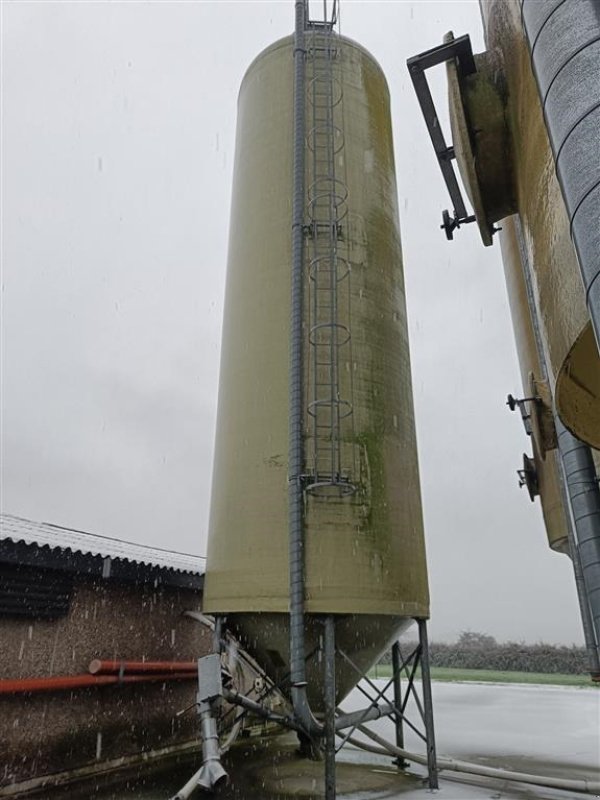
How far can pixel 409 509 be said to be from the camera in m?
7.84

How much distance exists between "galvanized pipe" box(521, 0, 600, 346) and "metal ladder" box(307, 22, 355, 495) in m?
4.97

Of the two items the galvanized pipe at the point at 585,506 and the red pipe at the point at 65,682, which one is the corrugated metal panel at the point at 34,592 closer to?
the red pipe at the point at 65,682

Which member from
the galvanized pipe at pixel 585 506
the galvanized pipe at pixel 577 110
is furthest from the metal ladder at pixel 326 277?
the galvanized pipe at pixel 577 110

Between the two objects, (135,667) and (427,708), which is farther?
(135,667)

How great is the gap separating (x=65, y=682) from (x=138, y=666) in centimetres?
130

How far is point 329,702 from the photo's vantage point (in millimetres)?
6566

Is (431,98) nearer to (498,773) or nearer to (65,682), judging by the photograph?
(65,682)

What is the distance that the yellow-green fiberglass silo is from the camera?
22.9 feet

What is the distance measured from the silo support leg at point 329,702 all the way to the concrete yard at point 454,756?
41.2 inches

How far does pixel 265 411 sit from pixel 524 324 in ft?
14.3

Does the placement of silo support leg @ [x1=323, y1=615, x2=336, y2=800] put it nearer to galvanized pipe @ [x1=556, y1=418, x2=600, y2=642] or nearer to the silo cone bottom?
the silo cone bottom

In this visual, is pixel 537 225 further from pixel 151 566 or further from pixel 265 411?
pixel 151 566

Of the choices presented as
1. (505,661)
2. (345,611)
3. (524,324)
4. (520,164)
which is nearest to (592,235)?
(520,164)

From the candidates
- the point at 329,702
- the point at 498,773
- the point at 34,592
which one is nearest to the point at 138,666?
the point at 34,592
